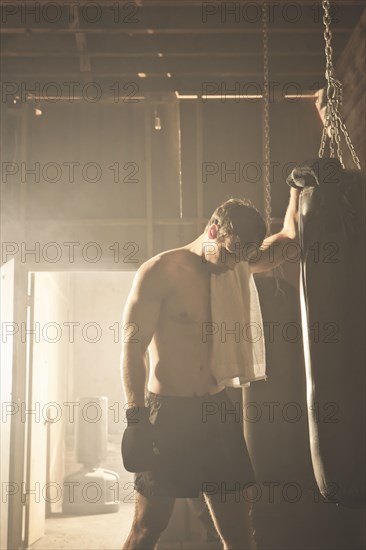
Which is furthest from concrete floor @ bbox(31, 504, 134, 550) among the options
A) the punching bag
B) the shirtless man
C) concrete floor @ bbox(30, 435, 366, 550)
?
the punching bag

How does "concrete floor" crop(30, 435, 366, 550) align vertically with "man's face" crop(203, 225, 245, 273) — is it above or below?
below

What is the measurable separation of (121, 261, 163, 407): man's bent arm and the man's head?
0.96 ft

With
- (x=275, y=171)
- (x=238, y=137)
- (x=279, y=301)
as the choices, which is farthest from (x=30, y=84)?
(x=279, y=301)

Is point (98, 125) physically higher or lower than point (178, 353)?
higher

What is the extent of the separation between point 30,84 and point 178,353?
9.64 feet

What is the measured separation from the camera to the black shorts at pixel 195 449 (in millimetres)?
2684

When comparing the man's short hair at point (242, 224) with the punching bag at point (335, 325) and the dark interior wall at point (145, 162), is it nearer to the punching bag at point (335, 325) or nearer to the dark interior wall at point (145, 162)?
the punching bag at point (335, 325)

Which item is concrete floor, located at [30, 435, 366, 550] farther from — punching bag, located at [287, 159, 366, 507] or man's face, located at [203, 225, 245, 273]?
punching bag, located at [287, 159, 366, 507]

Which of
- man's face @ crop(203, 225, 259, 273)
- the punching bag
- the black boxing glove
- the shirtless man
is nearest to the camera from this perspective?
the punching bag

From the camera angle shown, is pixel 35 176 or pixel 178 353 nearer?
pixel 178 353

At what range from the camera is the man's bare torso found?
2834 mm

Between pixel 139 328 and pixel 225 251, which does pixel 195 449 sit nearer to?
pixel 139 328

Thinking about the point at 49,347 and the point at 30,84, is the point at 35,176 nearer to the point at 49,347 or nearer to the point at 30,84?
the point at 30,84

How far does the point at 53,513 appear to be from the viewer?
620cm
